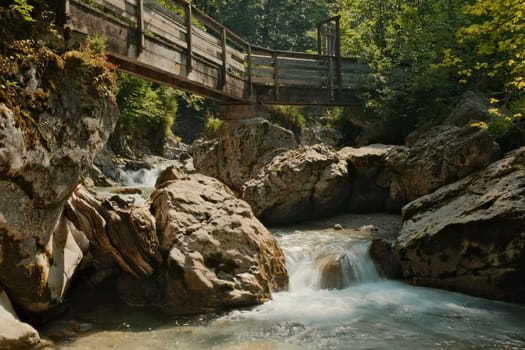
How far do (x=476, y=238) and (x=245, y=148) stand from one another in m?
7.90

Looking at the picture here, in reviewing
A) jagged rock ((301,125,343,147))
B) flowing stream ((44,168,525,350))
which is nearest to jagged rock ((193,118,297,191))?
jagged rock ((301,125,343,147))

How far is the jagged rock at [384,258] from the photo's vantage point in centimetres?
795

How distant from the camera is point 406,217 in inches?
336

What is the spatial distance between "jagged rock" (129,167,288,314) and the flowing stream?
0.25 metres

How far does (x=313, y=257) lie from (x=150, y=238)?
319 centimetres

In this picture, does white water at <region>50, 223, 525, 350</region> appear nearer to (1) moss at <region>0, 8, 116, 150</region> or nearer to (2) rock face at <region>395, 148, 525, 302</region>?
(2) rock face at <region>395, 148, 525, 302</region>

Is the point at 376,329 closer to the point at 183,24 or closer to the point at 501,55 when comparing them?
the point at 183,24

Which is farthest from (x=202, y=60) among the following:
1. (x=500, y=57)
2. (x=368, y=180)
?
(x=500, y=57)

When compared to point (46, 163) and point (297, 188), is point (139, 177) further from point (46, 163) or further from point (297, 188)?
point (46, 163)

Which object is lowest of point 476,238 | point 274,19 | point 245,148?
point 476,238

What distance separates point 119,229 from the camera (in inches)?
242

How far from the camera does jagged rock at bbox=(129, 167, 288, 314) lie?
611cm

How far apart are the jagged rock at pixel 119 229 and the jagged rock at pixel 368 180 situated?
706 cm

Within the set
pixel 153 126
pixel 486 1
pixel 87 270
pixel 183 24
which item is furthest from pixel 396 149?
pixel 153 126
